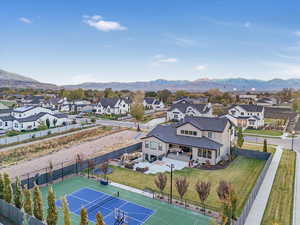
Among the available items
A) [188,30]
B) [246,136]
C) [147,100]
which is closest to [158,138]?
[246,136]

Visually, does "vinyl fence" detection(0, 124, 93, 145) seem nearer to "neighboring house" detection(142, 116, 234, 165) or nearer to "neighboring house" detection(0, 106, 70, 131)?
"neighboring house" detection(0, 106, 70, 131)

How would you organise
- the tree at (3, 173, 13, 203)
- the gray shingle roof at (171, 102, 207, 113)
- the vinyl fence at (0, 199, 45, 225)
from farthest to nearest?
the gray shingle roof at (171, 102, 207, 113) < the tree at (3, 173, 13, 203) < the vinyl fence at (0, 199, 45, 225)

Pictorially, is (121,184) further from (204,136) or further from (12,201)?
(204,136)

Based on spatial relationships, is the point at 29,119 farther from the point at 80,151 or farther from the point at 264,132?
the point at 264,132

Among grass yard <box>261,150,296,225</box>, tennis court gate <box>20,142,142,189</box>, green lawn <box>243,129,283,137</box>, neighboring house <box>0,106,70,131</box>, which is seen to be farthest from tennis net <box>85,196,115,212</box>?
neighboring house <box>0,106,70,131</box>

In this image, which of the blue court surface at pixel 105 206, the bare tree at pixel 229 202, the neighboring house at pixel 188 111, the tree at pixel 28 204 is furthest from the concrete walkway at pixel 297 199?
the neighboring house at pixel 188 111

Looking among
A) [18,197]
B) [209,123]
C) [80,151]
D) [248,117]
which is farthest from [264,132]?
[18,197]

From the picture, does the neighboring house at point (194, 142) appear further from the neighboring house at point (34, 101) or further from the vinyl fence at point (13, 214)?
the neighboring house at point (34, 101)
